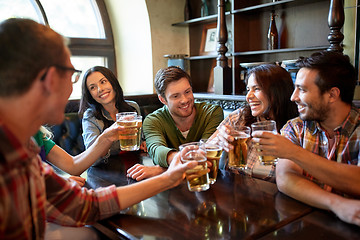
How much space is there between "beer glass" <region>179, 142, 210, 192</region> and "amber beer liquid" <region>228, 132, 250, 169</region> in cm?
21

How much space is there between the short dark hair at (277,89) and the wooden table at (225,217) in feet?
2.11

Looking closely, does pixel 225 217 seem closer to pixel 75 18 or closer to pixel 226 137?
pixel 226 137

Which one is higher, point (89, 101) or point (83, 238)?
point (89, 101)

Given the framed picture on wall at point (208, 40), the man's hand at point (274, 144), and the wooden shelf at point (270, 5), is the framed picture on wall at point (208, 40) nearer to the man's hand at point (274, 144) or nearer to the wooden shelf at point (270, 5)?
the wooden shelf at point (270, 5)

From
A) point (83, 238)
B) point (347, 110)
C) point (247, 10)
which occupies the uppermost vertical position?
point (247, 10)

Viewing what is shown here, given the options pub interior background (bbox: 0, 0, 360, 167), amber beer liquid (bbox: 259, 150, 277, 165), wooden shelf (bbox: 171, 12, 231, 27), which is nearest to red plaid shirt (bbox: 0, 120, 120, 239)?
amber beer liquid (bbox: 259, 150, 277, 165)

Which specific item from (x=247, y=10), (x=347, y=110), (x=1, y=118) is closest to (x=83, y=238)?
(x=1, y=118)

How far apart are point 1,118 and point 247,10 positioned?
10.9 ft

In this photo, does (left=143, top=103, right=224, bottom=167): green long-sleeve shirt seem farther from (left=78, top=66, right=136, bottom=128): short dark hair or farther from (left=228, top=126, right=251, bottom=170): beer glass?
(left=228, top=126, right=251, bottom=170): beer glass

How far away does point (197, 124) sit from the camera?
7.38 ft

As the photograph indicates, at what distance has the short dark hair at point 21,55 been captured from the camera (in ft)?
2.55

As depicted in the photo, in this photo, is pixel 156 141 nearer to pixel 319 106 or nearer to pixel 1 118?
pixel 319 106

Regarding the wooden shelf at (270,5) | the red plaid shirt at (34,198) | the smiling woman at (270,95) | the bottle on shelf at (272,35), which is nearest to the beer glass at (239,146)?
the smiling woman at (270,95)

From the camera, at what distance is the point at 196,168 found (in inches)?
48.4
